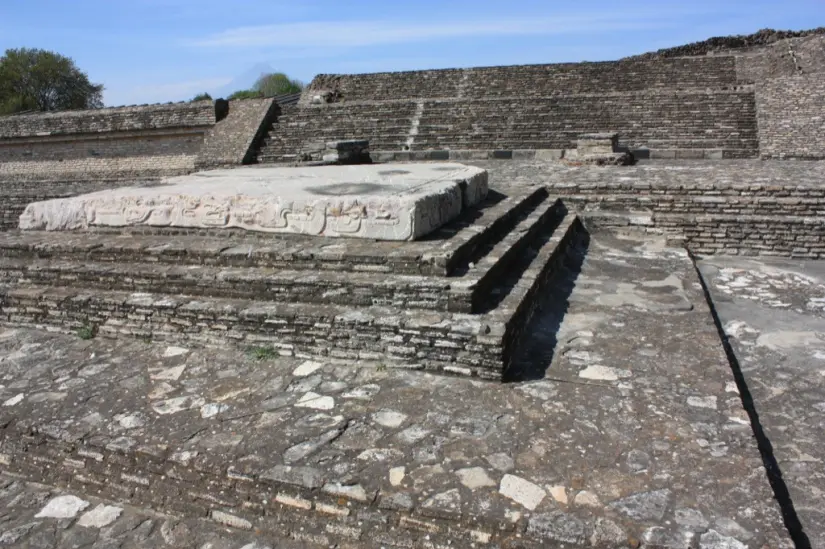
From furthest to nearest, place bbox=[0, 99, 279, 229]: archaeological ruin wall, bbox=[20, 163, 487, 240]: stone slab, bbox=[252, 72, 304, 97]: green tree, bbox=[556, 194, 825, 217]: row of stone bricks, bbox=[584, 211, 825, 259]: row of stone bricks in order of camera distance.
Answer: bbox=[252, 72, 304, 97]: green tree, bbox=[0, 99, 279, 229]: archaeological ruin wall, bbox=[556, 194, 825, 217]: row of stone bricks, bbox=[584, 211, 825, 259]: row of stone bricks, bbox=[20, 163, 487, 240]: stone slab

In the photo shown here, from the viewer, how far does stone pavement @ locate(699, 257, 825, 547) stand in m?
2.53

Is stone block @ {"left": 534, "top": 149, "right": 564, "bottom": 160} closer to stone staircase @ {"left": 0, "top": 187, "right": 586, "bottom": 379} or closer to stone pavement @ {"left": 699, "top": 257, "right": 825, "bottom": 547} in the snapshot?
stone pavement @ {"left": 699, "top": 257, "right": 825, "bottom": 547}

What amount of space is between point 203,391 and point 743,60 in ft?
54.2

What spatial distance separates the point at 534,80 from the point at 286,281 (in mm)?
13435

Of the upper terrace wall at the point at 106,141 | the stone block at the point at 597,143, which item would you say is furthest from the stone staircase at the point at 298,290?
the upper terrace wall at the point at 106,141

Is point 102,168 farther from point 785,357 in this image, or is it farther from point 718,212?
point 785,357

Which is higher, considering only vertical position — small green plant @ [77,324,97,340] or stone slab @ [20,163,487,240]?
stone slab @ [20,163,487,240]

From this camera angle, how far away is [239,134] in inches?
530

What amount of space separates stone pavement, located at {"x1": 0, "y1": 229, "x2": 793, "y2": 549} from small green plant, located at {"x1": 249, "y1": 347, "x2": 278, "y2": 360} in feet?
0.06

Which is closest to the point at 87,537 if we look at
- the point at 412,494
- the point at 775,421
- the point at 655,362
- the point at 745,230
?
the point at 412,494

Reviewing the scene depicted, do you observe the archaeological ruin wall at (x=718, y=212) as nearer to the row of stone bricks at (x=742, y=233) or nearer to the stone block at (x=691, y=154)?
the row of stone bricks at (x=742, y=233)

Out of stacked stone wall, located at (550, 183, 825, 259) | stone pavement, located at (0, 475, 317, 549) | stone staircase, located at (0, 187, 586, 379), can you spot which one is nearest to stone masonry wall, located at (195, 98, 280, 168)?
stacked stone wall, located at (550, 183, 825, 259)

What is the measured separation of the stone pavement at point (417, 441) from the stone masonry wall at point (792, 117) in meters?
8.54

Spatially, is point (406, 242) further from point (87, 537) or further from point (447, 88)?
point (447, 88)
